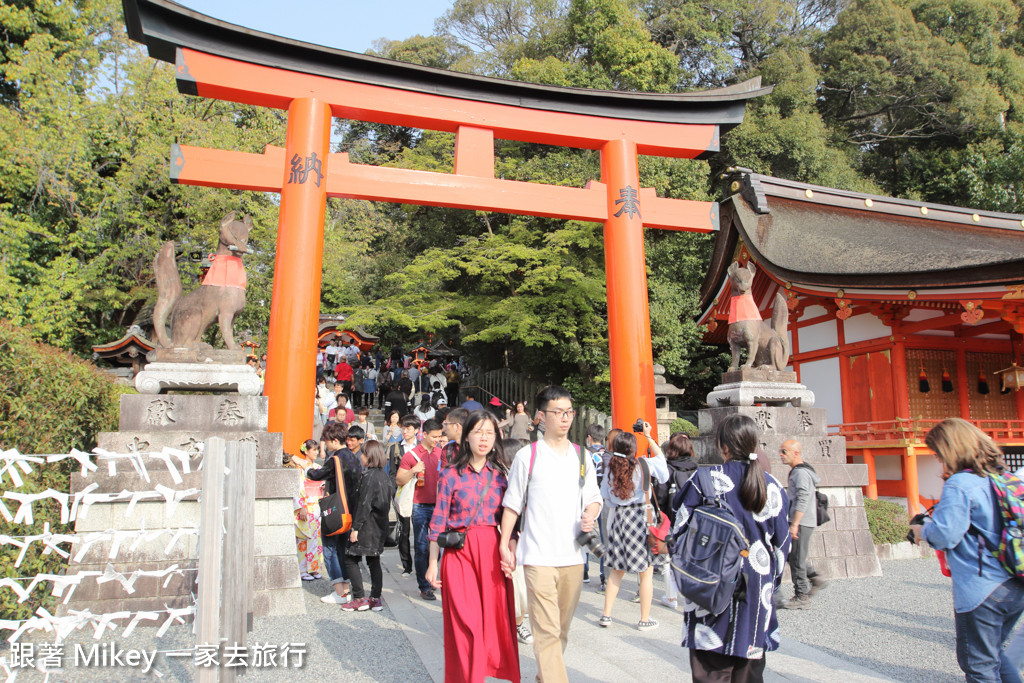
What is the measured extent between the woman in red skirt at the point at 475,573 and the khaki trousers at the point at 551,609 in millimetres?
229

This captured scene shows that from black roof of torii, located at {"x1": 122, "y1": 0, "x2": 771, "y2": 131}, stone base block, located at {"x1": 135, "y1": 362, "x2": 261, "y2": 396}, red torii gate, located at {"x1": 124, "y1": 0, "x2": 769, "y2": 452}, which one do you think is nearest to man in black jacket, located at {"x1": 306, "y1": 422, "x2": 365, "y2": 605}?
stone base block, located at {"x1": 135, "y1": 362, "x2": 261, "y2": 396}

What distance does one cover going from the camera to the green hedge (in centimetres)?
402

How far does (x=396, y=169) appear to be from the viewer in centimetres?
867

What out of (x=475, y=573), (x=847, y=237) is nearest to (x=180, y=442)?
(x=475, y=573)

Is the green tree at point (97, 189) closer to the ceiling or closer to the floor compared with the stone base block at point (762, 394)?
closer to the ceiling

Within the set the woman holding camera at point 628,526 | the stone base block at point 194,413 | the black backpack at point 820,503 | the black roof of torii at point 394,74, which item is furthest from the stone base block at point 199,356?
the black backpack at point 820,503

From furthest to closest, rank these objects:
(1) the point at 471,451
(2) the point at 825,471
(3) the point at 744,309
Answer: (3) the point at 744,309, (2) the point at 825,471, (1) the point at 471,451

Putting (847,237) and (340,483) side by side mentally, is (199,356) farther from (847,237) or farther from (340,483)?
(847,237)

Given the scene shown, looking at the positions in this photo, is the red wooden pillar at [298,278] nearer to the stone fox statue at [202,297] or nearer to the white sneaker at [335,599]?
the stone fox statue at [202,297]

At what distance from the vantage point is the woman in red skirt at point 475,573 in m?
3.14

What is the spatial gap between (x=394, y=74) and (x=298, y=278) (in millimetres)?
3111

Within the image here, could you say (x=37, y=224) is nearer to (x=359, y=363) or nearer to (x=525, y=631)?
(x=359, y=363)

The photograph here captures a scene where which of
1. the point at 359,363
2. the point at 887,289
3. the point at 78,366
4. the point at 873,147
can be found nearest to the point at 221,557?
the point at 78,366

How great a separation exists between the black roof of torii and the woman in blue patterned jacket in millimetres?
7589
